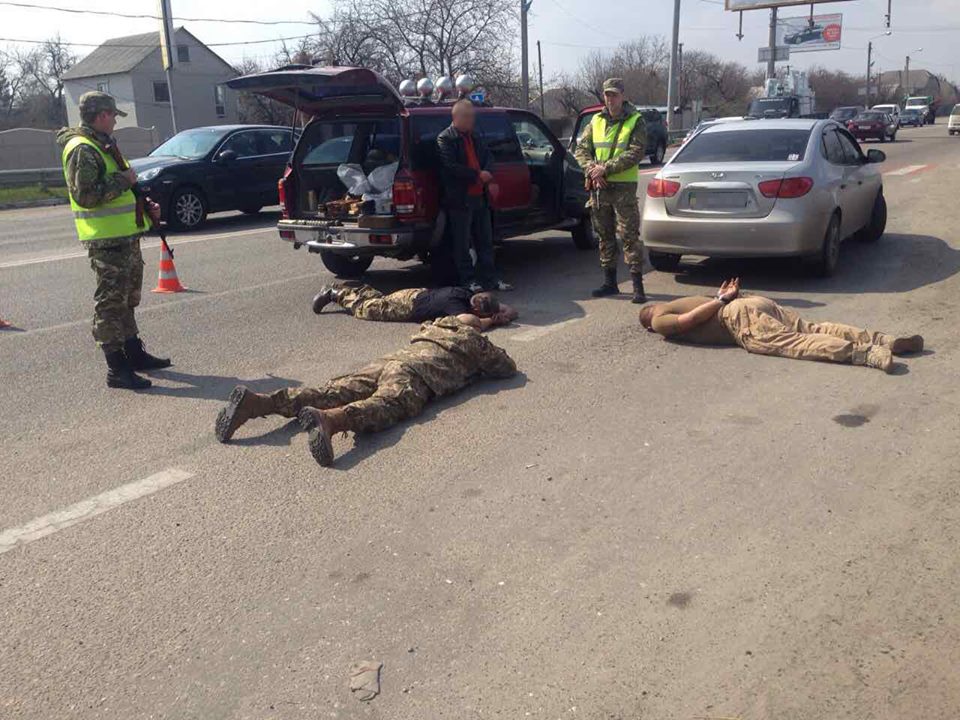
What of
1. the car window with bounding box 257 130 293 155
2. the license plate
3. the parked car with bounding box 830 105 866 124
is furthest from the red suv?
the parked car with bounding box 830 105 866 124

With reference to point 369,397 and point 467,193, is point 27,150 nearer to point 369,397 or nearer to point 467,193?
point 467,193

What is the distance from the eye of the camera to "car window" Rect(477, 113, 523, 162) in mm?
9711

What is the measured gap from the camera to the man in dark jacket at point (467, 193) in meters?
8.37

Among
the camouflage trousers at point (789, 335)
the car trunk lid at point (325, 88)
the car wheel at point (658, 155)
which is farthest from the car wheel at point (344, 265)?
the car wheel at point (658, 155)

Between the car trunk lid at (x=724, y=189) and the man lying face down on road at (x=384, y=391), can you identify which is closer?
the man lying face down on road at (x=384, y=391)

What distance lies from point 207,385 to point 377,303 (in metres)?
2.02

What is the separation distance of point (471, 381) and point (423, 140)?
355cm

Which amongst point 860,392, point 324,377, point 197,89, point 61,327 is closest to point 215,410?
point 324,377

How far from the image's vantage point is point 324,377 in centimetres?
639

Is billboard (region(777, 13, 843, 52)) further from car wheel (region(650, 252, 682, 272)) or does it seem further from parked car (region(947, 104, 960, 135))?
car wheel (region(650, 252, 682, 272))

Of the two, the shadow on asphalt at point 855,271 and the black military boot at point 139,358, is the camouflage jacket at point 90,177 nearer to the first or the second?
the black military boot at point 139,358

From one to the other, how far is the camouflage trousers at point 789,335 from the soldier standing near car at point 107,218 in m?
4.13

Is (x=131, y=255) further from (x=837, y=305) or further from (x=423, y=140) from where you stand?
(x=837, y=305)

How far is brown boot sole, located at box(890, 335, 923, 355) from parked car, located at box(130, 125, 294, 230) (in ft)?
36.6
